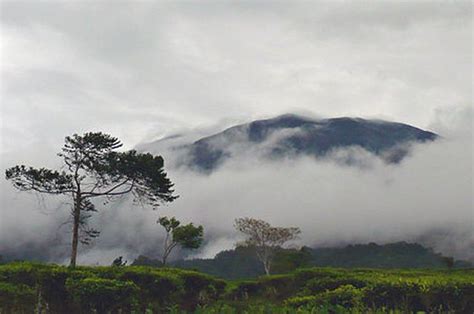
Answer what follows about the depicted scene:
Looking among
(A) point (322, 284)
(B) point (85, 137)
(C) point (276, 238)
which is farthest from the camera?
(C) point (276, 238)

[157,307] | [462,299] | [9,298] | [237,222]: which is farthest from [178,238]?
[462,299]

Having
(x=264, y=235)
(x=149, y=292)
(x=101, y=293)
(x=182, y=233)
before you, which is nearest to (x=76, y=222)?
(x=149, y=292)

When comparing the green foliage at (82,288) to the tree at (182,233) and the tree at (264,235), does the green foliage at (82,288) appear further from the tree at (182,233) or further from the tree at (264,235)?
the tree at (264,235)

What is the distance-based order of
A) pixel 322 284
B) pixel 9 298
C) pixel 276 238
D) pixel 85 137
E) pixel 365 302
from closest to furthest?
1. pixel 365 302
2. pixel 9 298
3. pixel 322 284
4. pixel 85 137
5. pixel 276 238

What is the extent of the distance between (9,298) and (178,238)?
4062 cm

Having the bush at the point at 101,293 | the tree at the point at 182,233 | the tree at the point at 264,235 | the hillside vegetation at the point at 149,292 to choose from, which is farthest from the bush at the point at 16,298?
the tree at the point at 264,235

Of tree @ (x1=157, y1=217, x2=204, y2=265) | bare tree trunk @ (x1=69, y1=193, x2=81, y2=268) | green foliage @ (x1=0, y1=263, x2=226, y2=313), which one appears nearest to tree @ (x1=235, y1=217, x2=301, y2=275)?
tree @ (x1=157, y1=217, x2=204, y2=265)

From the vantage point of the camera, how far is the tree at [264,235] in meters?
84.4

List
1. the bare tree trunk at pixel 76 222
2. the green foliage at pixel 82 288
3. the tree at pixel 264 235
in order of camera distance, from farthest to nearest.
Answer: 1. the tree at pixel 264 235
2. the bare tree trunk at pixel 76 222
3. the green foliage at pixel 82 288

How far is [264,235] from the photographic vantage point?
3344 inches

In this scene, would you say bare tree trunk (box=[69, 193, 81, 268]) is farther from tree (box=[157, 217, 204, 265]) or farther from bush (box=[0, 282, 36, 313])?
tree (box=[157, 217, 204, 265])

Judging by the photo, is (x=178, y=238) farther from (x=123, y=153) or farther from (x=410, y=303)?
(x=410, y=303)

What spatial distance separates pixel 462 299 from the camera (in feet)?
65.3

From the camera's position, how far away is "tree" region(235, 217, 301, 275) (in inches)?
3322
